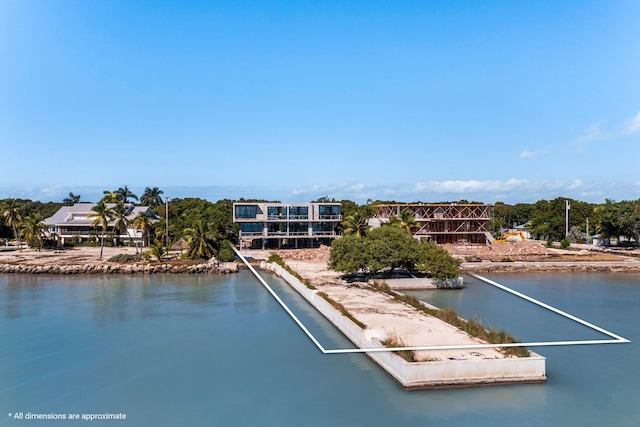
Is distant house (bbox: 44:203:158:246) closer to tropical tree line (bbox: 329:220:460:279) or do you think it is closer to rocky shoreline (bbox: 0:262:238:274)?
rocky shoreline (bbox: 0:262:238:274)

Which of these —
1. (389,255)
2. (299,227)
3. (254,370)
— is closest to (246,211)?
(299,227)

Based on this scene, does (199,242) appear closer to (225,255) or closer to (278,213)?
(225,255)

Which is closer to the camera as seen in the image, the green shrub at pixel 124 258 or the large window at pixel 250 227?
the green shrub at pixel 124 258

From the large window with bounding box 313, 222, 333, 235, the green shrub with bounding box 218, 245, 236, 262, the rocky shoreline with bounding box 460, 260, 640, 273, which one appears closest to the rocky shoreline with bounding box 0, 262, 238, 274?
the green shrub with bounding box 218, 245, 236, 262

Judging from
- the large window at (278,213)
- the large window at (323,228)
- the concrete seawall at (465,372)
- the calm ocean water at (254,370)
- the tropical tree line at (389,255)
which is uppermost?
the large window at (278,213)

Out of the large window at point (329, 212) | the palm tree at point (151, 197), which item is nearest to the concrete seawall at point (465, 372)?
the large window at point (329, 212)

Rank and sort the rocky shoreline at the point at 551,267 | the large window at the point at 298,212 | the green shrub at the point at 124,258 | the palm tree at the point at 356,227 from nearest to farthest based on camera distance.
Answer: the rocky shoreline at the point at 551,267, the green shrub at the point at 124,258, the palm tree at the point at 356,227, the large window at the point at 298,212

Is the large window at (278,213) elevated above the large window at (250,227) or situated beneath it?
elevated above

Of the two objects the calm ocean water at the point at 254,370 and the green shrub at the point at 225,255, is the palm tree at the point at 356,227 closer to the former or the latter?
the green shrub at the point at 225,255
